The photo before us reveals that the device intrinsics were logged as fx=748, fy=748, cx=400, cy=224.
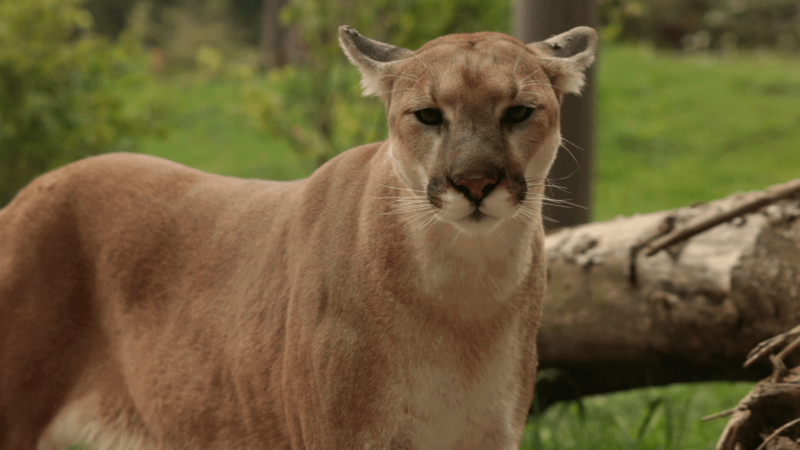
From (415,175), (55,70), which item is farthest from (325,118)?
(415,175)

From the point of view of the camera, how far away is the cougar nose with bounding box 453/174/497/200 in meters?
2.22

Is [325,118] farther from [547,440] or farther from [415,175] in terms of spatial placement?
[415,175]

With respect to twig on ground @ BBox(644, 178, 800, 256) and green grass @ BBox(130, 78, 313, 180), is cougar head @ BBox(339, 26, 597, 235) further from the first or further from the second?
green grass @ BBox(130, 78, 313, 180)

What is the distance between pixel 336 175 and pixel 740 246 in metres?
2.04

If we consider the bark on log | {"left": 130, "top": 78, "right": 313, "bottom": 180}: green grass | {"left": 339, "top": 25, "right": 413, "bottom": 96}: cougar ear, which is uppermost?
{"left": 339, "top": 25, "right": 413, "bottom": 96}: cougar ear

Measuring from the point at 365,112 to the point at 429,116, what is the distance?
4.94 m

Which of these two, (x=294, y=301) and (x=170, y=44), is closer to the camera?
(x=294, y=301)

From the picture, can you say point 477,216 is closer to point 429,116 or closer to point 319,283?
point 429,116

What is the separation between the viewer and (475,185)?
2230 mm

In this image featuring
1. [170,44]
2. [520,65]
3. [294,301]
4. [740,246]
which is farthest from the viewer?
[170,44]

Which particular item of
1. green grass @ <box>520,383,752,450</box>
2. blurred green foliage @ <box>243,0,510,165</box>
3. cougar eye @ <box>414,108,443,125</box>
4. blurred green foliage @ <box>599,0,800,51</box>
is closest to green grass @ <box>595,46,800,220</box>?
blurred green foliage @ <box>243,0,510,165</box>

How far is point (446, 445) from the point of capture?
2.46 meters

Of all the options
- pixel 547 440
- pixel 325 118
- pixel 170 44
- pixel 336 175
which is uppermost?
pixel 336 175

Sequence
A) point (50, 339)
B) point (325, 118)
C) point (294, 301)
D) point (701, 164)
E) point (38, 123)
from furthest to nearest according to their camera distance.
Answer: point (701, 164) → point (325, 118) → point (38, 123) → point (50, 339) → point (294, 301)
